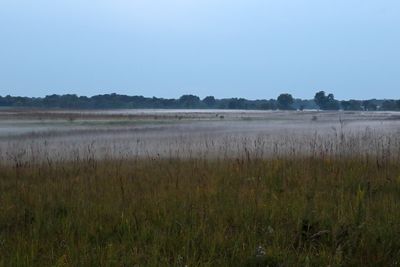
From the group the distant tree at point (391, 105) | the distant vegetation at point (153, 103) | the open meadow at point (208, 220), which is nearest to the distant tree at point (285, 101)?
the distant vegetation at point (153, 103)

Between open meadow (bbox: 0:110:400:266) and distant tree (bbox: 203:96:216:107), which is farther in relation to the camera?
distant tree (bbox: 203:96:216:107)

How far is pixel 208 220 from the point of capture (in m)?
5.35

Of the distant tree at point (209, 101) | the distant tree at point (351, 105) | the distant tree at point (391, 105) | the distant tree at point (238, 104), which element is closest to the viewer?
the distant tree at point (391, 105)

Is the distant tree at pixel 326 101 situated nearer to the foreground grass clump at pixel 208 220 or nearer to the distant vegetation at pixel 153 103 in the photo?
the distant vegetation at pixel 153 103

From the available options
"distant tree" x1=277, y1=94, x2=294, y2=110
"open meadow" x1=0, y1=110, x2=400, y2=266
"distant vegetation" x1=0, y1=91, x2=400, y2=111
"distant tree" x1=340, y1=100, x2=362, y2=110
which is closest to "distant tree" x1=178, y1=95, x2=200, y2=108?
"distant vegetation" x1=0, y1=91, x2=400, y2=111

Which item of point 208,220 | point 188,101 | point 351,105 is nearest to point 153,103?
point 188,101

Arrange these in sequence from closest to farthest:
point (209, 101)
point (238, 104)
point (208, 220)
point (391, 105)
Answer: point (208, 220), point (391, 105), point (238, 104), point (209, 101)

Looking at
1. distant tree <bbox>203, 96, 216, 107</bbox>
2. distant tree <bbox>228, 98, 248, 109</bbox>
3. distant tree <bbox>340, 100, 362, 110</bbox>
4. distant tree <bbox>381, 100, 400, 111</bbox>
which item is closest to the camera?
distant tree <bbox>381, 100, 400, 111</bbox>

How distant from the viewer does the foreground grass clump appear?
4348 mm

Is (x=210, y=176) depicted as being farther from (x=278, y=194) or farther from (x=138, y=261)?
(x=138, y=261)

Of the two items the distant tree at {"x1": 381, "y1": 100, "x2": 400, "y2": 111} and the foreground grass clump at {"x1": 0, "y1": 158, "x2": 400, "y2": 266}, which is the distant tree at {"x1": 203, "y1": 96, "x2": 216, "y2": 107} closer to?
the distant tree at {"x1": 381, "y1": 100, "x2": 400, "y2": 111}

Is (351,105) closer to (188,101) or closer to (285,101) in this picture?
(285,101)

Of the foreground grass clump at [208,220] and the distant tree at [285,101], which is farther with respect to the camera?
the distant tree at [285,101]

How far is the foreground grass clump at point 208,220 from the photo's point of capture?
435 cm
